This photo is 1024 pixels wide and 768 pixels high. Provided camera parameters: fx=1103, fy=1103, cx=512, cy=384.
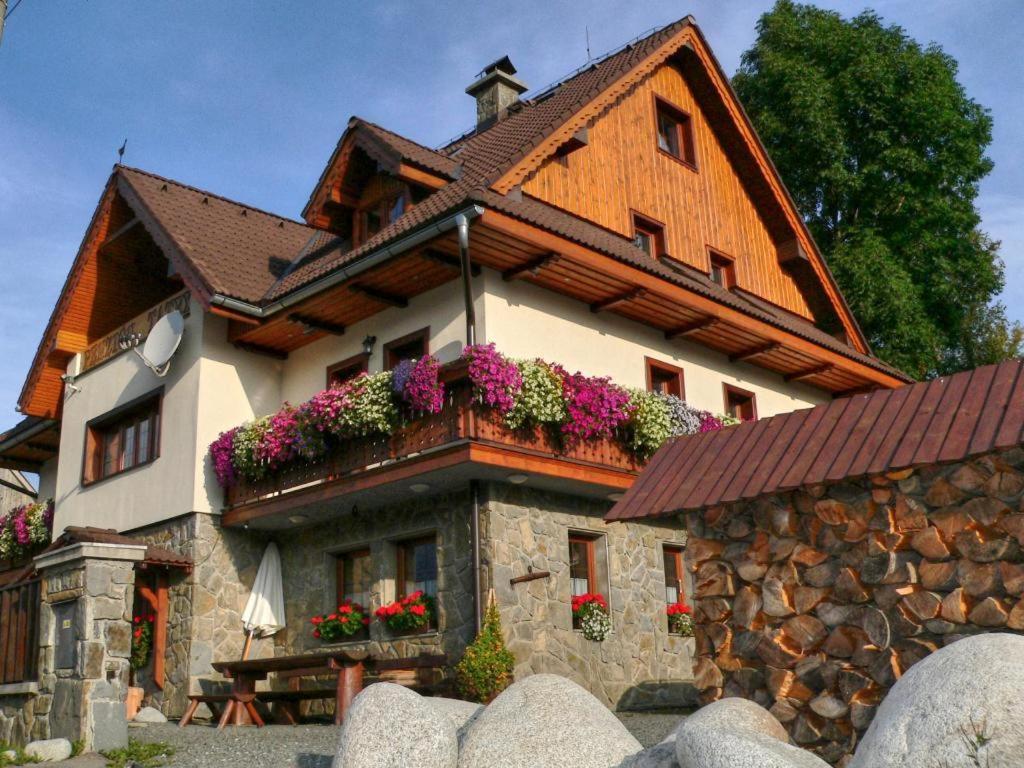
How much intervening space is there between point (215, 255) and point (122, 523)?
4650 mm

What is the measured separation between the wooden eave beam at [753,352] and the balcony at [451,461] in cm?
413

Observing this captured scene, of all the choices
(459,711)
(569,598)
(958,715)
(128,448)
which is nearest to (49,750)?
(459,711)

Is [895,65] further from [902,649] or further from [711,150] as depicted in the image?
[902,649]

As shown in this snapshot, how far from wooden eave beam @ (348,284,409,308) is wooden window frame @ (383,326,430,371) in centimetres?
51

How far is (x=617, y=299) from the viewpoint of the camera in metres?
16.0

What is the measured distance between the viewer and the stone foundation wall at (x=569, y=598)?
14.0 metres

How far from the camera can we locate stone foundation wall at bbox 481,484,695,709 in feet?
45.9

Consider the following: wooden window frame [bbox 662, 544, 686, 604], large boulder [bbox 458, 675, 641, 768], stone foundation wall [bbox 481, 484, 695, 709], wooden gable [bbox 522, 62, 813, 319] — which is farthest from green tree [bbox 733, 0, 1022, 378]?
large boulder [bbox 458, 675, 641, 768]

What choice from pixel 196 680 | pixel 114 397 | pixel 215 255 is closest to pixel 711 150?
pixel 215 255

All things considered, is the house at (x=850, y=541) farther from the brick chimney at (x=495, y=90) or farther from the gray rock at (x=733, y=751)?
the brick chimney at (x=495, y=90)

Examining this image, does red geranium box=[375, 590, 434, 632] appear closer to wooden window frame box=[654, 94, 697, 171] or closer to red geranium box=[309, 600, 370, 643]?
red geranium box=[309, 600, 370, 643]

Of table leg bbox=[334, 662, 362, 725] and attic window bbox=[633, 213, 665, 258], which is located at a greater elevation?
attic window bbox=[633, 213, 665, 258]

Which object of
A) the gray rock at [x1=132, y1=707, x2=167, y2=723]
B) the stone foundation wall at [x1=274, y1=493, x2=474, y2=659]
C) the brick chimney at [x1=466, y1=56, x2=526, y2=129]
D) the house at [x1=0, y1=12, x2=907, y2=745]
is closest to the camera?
the stone foundation wall at [x1=274, y1=493, x2=474, y2=659]

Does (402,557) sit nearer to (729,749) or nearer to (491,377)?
(491,377)
